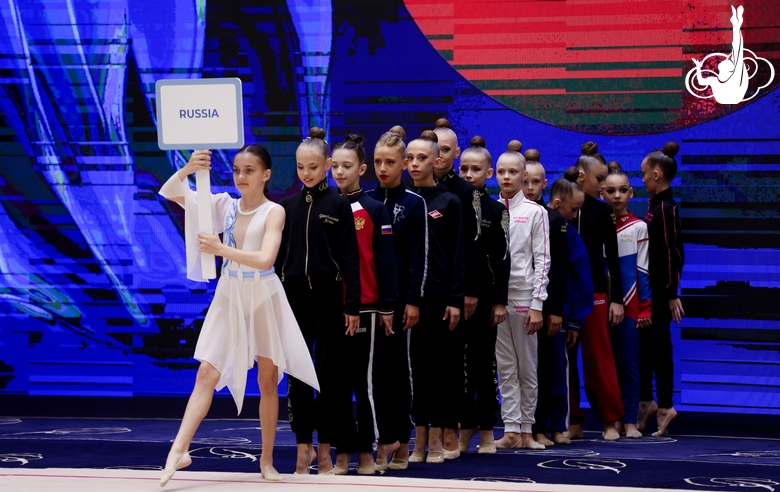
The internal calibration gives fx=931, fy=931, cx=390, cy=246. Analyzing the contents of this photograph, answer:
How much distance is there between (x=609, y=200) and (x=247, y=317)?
267 centimetres

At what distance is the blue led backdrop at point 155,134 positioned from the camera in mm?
5586

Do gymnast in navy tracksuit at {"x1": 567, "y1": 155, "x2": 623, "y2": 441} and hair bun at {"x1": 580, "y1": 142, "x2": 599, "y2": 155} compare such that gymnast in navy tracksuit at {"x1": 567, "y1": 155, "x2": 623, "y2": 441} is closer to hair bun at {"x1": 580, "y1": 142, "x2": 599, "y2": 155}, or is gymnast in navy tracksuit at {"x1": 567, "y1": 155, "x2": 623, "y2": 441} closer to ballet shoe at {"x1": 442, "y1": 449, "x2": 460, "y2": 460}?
hair bun at {"x1": 580, "y1": 142, "x2": 599, "y2": 155}

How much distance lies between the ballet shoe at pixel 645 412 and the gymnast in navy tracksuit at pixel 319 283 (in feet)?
7.74

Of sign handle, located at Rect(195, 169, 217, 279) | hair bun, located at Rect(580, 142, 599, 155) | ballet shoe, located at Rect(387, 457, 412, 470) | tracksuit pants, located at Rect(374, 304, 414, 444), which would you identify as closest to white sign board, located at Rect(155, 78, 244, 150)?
sign handle, located at Rect(195, 169, 217, 279)

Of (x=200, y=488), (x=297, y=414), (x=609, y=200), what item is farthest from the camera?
(x=609, y=200)

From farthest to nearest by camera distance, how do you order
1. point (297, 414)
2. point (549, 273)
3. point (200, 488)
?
1. point (549, 273)
2. point (297, 414)
3. point (200, 488)

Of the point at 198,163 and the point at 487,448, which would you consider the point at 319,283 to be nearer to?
the point at 198,163

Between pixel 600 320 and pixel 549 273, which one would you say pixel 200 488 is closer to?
pixel 549 273

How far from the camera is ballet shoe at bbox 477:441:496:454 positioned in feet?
15.2

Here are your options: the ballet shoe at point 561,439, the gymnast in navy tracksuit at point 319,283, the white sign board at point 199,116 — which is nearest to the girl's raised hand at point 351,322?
the gymnast in navy tracksuit at point 319,283

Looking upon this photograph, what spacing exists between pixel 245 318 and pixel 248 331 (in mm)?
51

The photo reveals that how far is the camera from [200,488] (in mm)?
3381

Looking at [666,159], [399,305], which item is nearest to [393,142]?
[399,305]

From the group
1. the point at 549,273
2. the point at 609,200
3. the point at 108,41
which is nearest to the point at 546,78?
the point at 609,200
